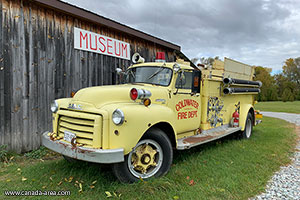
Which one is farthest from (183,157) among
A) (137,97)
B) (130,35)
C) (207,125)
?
(130,35)

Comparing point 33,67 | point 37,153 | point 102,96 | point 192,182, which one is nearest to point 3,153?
point 37,153

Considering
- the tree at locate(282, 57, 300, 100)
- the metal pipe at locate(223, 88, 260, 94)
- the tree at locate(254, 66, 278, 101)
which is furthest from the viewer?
the tree at locate(282, 57, 300, 100)

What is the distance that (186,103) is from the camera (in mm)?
4785

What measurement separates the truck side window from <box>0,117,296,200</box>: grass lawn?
1599 millimetres

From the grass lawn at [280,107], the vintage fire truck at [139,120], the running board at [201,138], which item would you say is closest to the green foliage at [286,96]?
the grass lawn at [280,107]

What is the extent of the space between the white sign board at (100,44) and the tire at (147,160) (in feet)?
12.1

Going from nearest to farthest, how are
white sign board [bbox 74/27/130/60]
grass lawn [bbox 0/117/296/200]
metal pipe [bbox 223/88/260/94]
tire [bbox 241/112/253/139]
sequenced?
grass lawn [bbox 0/117/296/200], metal pipe [bbox 223/88/260/94], white sign board [bbox 74/27/130/60], tire [bbox 241/112/253/139]

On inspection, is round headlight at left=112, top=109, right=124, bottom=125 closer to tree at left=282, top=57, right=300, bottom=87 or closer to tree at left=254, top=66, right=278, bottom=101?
tree at left=254, top=66, right=278, bottom=101

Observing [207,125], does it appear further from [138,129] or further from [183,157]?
[138,129]

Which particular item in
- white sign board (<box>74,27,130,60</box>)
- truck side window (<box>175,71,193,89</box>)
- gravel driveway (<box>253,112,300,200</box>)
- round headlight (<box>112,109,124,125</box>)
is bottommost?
gravel driveway (<box>253,112,300,200</box>)

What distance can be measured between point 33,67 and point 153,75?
289 centimetres

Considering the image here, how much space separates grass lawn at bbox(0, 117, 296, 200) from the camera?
3266 millimetres

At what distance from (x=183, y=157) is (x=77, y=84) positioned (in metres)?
3.47

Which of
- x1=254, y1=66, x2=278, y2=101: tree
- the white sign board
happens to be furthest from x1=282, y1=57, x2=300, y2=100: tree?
the white sign board
